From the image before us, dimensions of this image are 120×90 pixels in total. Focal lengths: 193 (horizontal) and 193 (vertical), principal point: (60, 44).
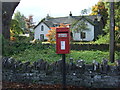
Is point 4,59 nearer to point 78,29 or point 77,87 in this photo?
point 77,87

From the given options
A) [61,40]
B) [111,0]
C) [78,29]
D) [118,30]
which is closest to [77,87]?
[61,40]

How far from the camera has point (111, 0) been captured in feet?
22.7

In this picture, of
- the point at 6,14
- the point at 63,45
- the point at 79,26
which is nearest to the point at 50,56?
the point at 63,45

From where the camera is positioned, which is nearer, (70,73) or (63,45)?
(63,45)

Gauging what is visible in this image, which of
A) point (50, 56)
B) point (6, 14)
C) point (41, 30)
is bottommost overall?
point (50, 56)

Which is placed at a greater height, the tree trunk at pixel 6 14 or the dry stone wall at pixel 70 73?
the tree trunk at pixel 6 14

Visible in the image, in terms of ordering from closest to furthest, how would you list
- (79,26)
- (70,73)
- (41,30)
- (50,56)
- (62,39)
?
(62,39) → (70,73) → (50,56) → (79,26) → (41,30)

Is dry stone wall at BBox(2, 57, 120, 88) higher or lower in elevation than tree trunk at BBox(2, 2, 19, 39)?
lower

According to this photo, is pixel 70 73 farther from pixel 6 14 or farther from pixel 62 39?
pixel 6 14

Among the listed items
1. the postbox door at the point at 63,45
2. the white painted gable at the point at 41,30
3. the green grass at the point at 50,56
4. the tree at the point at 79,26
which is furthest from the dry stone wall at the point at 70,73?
the white painted gable at the point at 41,30

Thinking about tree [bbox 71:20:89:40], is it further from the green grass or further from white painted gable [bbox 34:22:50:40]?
the green grass

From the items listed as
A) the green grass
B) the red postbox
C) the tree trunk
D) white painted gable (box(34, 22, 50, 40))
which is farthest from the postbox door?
white painted gable (box(34, 22, 50, 40))

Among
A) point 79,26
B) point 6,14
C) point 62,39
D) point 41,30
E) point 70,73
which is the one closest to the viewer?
point 62,39

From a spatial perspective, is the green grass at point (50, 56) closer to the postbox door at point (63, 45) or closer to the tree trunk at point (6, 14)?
the tree trunk at point (6, 14)
